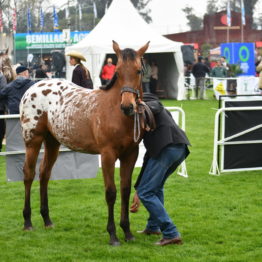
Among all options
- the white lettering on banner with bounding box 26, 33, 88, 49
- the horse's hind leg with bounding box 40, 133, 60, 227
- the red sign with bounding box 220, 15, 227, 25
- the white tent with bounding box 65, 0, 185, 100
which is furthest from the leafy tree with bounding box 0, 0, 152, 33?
the horse's hind leg with bounding box 40, 133, 60, 227

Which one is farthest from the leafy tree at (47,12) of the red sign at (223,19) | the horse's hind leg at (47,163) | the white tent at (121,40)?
the horse's hind leg at (47,163)

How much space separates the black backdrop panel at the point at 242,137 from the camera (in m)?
10.5

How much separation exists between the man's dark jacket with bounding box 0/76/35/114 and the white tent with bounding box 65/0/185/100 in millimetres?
13883

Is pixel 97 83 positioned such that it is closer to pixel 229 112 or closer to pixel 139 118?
pixel 229 112

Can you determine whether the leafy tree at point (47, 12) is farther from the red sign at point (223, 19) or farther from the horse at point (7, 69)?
the horse at point (7, 69)

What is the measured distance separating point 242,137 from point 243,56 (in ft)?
75.2

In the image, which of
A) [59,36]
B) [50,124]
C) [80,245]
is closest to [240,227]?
[80,245]

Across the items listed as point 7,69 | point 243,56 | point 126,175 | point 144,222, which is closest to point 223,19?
point 243,56

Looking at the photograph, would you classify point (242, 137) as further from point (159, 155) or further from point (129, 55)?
point (129, 55)

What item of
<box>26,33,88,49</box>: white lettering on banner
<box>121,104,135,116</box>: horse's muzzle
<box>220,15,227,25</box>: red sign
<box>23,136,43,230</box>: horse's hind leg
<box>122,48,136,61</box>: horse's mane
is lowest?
<box>23,136,43,230</box>: horse's hind leg

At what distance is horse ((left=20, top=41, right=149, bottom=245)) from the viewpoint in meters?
6.05

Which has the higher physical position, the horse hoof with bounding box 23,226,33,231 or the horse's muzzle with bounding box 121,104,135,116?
the horse's muzzle with bounding box 121,104,135,116

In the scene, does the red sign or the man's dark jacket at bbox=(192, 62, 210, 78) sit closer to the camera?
the man's dark jacket at bbox=(192, 62, 210, 78)

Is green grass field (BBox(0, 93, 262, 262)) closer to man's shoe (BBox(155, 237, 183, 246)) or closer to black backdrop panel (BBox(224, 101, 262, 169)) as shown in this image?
man's shoe (BBox(155, 237, 183, 246))
